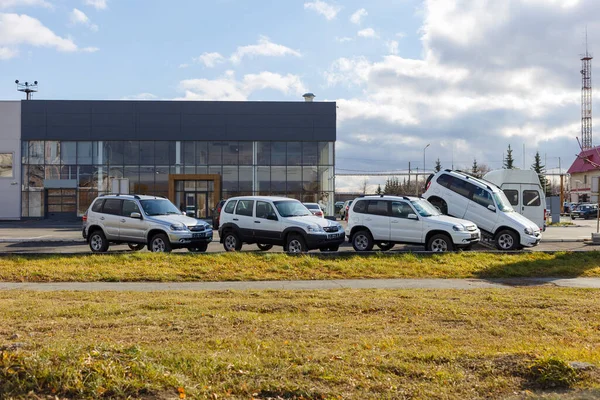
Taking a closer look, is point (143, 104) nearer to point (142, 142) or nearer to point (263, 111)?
point (142, 142)

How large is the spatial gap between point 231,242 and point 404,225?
5.48 metres

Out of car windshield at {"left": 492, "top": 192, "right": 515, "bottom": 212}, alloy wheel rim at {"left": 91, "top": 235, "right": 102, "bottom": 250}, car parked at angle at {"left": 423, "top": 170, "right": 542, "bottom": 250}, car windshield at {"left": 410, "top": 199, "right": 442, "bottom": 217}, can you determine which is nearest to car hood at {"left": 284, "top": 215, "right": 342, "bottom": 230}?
car windshield at {"left": 410, "top": 199, "right": 442, "bottom": 217}

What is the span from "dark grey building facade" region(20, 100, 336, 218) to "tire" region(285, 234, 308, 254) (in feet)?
99.9

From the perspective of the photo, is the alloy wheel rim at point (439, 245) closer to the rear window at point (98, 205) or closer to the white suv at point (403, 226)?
the white suv at point (403, 226)

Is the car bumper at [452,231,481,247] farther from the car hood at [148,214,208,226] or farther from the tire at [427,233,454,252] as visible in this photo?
the car hood at [148,214,208,226]

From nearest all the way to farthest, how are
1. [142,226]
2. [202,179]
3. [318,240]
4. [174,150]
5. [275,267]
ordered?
[275,267] < [318,240] < [142,226] < [202,179] < [174,150]

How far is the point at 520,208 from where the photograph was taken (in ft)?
83.5

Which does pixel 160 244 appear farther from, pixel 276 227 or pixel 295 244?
pixel 295 244

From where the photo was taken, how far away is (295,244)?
1728 centimetres

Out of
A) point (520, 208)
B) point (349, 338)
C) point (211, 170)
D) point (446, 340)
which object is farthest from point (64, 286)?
point (211, 170)

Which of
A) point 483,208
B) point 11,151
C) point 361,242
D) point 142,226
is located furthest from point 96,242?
point 11,151

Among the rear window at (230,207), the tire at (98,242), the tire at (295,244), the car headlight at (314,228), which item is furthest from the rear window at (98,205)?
the car headlight at (314,228)

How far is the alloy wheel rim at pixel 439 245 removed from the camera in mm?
17516

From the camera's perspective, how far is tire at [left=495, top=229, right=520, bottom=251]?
19.5 metres
